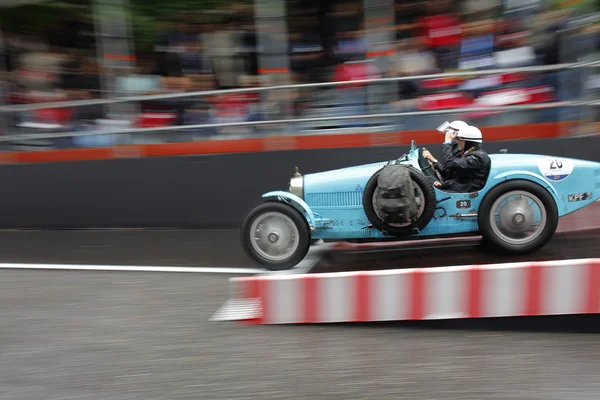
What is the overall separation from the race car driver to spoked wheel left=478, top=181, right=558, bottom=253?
209 millimetres

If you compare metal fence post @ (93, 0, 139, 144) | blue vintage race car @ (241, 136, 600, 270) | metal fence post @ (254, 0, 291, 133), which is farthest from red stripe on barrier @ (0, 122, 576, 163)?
blue vintage race car @ (241, 136, 600, 270)

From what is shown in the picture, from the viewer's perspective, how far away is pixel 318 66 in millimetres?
8852

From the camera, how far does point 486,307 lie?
4.39 metres

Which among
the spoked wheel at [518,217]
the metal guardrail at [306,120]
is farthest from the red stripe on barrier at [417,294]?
the metal guardrail at [306,120]

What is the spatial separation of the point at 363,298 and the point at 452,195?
1.66 m

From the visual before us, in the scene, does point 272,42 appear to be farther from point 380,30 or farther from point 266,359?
point 266,359

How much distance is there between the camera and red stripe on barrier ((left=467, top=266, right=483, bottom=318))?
4.39 meters

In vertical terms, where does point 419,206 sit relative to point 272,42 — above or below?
below

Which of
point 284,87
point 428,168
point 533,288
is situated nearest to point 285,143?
point 284,87

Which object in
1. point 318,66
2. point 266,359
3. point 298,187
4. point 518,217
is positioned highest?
point 318,66

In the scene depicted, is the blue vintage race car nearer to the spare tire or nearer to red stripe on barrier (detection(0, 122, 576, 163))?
the spare tire

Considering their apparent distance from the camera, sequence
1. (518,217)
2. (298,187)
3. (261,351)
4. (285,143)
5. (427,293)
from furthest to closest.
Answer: (285,143) → (298,187) → (518,217) → (427,293) → (261,351)

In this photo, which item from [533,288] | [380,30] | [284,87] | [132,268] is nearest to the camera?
[533,288]

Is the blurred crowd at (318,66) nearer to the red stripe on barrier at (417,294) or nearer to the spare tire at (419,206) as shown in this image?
the spare tire at (419,206)
